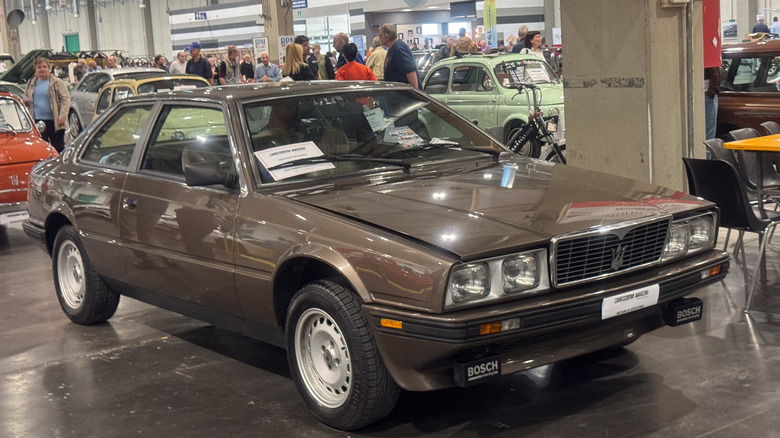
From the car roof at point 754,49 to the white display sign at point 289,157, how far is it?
24.7 ft

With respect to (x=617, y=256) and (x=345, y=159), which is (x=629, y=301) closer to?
(x=617, y=256)

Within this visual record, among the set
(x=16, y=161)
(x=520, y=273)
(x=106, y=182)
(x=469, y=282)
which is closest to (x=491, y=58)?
(x=16, y=161)

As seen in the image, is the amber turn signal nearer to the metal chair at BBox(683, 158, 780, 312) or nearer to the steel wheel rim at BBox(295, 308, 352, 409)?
the steel wheel rim at BBox(295, 308, 352, 409)

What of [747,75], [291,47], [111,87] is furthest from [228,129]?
[111,87]

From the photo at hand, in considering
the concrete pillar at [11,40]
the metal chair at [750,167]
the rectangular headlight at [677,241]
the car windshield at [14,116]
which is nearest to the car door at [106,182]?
the rectangular headlight at [677,241]

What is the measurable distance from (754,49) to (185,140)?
772cm

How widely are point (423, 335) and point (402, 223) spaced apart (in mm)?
522

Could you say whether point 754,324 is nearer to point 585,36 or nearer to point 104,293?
point 585,36

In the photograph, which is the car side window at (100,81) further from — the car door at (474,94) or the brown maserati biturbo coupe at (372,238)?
the brown maserati biturbo coupe at (372,238)

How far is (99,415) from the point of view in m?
4.30

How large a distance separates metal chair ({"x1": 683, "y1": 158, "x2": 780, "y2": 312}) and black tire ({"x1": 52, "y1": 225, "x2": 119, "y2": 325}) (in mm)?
3652

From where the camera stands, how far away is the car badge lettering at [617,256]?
12.6 ft

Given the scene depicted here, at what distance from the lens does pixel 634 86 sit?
7332 millimetres

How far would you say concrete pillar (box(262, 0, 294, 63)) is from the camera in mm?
19234
